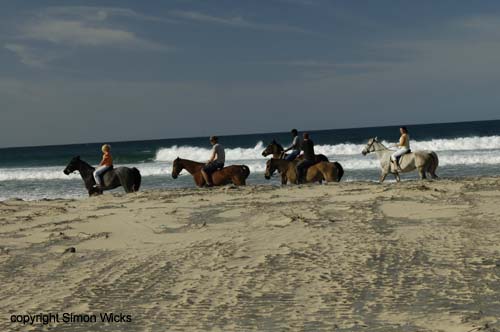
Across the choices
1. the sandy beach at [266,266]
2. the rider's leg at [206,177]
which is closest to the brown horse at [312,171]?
the rider's leg at [206,177]

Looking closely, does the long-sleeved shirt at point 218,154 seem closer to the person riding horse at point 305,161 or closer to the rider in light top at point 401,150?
the person riding horse at point 305,161

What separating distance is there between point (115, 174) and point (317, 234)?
870 cm

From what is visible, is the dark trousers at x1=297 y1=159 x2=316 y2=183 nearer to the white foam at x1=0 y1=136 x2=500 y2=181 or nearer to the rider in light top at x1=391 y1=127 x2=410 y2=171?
the rider in light top at x1=391 y1=127 x2=410 y2=171

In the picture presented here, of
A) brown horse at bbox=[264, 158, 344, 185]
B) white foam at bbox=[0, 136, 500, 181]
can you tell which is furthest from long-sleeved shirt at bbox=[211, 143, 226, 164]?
white foam at bbox=[0, 136, 500, 181]

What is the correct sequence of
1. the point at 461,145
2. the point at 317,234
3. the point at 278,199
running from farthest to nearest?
the point at 461,145 < the point at 278,199 < the point at 317,234

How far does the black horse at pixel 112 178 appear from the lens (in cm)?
1470

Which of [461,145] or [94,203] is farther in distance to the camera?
[461,145]

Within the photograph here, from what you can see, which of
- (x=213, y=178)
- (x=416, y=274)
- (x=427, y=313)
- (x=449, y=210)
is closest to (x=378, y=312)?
(x=427, y=313)

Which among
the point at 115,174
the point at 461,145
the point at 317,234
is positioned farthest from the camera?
the point at 461,145

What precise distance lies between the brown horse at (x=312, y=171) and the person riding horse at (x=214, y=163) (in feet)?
5.28

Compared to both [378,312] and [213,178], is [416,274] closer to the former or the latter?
[378,312]

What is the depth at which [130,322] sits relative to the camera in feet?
14.2

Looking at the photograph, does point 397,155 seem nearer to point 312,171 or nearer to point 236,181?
point 312,171

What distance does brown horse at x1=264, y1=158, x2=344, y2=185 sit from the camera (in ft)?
50.9
